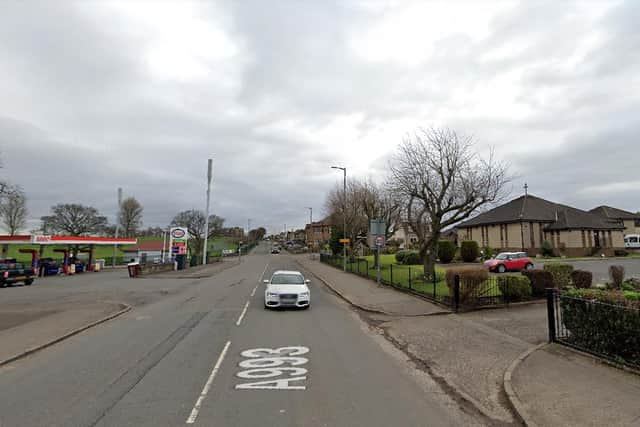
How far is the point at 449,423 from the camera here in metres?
4.53

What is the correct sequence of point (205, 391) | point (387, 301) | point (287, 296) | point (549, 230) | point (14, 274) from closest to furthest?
1. point (205, 391)
2. point (287, 296)
3. point (387, 301)
4. point (14, 274)
5. point (549, 230)

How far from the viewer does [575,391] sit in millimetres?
5281

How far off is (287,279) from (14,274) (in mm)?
22610

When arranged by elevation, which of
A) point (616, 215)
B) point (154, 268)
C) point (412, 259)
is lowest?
point (154, 268)

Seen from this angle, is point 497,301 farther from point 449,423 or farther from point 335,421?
point 335,421

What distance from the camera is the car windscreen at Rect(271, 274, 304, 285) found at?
1422cm

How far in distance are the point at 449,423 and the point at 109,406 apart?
4453 millimetres

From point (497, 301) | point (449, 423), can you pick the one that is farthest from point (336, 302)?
point (449, 423)

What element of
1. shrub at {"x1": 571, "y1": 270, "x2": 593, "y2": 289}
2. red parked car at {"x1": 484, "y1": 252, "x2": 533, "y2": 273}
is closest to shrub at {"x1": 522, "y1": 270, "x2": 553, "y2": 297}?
shrub at {"x1": 571, "y1": 270, "x2": 593, "y2": 289}

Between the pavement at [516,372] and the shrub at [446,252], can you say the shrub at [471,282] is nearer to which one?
the pavement at [516,372]

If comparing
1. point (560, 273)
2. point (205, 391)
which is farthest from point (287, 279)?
point (560, 273)

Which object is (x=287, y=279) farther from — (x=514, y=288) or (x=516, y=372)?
(x=516, y=372)

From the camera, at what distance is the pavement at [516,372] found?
15.3 ft

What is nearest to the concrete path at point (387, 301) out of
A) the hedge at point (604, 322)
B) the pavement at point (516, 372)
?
the pavement at point (516, 372)
